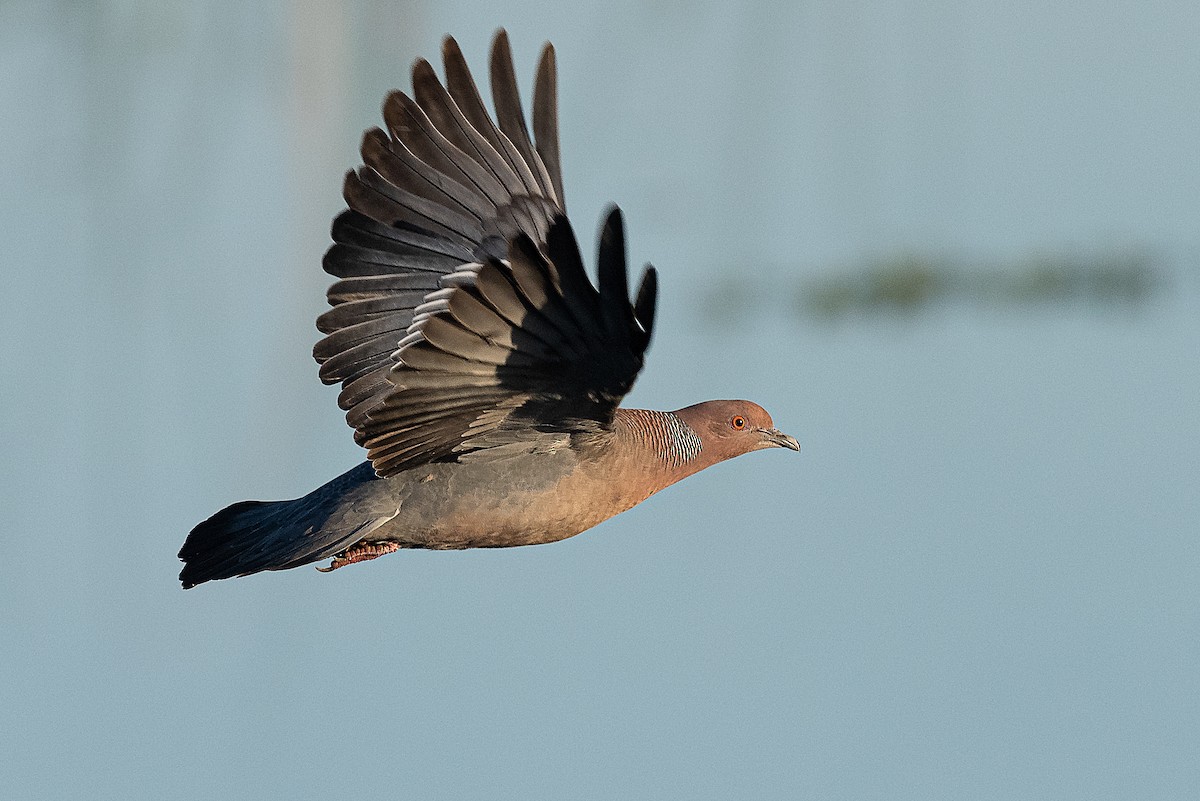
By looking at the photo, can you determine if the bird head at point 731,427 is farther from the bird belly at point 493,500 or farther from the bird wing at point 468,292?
the bird wing at point 468,292

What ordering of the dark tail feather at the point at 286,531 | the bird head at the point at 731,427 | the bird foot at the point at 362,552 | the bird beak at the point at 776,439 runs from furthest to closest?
the bird beak at the point at 776,439 < the bird head at the point at 731,427 < the bird foot at the point at 362,552 < the dark tail feather at the point at 286,531

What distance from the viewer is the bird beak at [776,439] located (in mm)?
7395

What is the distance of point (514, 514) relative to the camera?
602 centimetres

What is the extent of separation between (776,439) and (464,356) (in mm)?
2546

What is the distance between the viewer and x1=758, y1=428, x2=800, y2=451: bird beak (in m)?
7.39

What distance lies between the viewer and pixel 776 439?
7.44 m

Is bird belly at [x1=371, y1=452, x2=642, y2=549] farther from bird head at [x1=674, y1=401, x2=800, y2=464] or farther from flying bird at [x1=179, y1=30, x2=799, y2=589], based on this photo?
bird head at [x1=674, y1=401, x2=800, y2=464]

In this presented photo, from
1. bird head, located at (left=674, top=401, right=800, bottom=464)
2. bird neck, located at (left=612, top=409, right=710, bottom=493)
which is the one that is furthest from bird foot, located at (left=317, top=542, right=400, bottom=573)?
bird head, located at (left=674, top=401, right=800, bottom=464)

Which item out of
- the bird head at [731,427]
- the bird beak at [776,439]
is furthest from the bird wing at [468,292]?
the bird beak at [776,439]

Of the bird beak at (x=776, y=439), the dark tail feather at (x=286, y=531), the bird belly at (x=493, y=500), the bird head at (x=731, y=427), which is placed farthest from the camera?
the bird beak at (x=776, y=439)

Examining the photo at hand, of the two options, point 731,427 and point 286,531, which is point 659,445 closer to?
point 731,427

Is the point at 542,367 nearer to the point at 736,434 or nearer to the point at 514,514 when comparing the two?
the point at 514,514

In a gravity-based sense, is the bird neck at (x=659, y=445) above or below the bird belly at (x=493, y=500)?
above

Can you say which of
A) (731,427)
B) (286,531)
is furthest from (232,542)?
(731,427)
